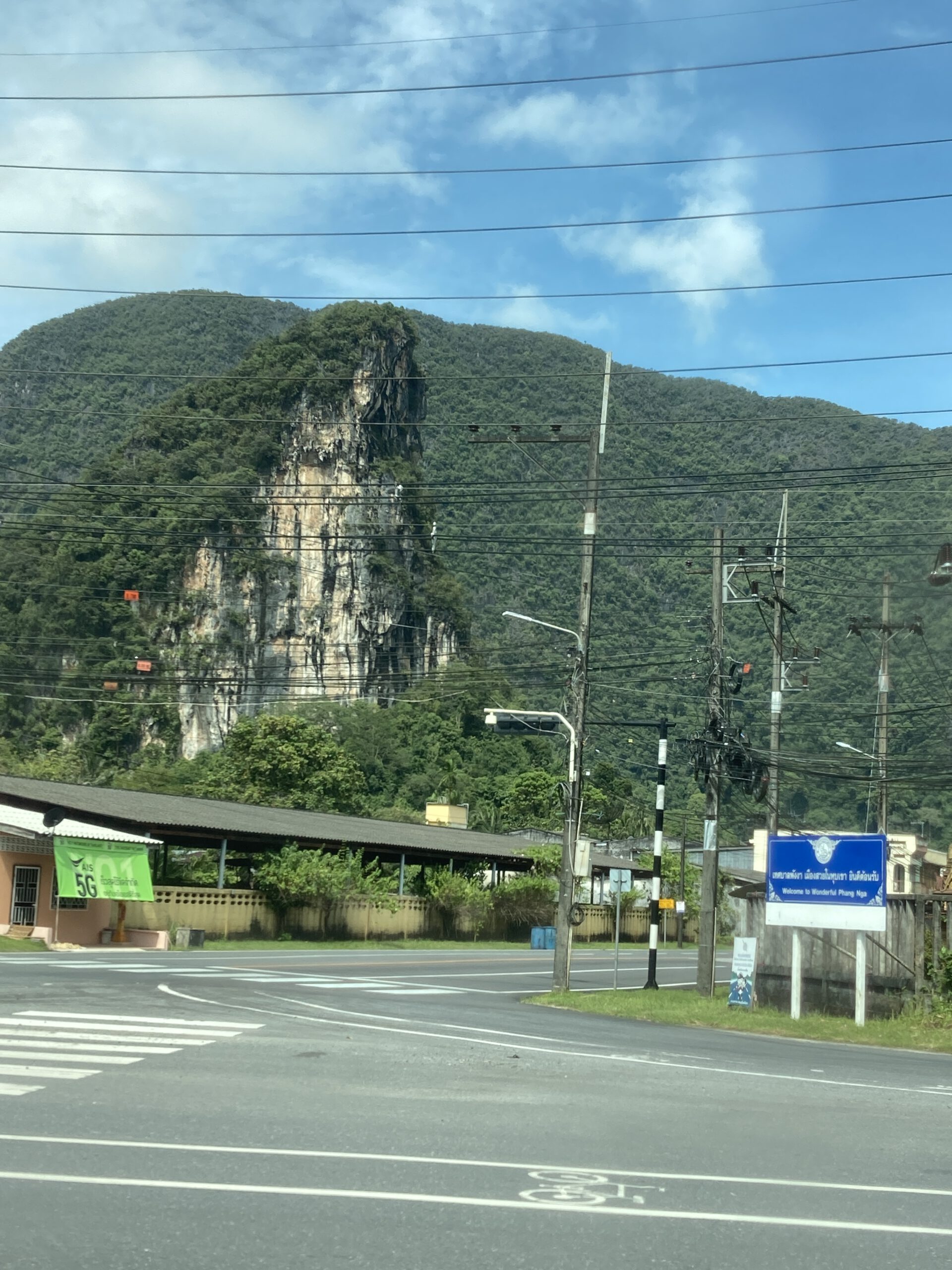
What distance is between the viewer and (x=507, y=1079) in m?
12.3

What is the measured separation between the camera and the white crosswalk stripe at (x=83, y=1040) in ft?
36.9

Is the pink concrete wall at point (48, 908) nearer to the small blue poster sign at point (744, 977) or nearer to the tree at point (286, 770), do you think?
the small blue poster sign at point (744, 977)

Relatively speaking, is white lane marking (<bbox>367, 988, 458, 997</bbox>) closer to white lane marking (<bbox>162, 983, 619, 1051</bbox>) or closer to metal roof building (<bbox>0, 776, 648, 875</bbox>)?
white lane marking (<bbox>162, 983, 619, 1051</bbox>)

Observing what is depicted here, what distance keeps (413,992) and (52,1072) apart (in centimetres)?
1344

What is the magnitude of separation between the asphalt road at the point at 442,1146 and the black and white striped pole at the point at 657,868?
11264 millimetres

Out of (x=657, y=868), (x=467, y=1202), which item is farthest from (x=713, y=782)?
(x=467, y=1202)

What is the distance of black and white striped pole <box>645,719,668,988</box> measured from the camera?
95.1ft

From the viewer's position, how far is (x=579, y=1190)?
7.42 m

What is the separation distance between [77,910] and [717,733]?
57.8ft

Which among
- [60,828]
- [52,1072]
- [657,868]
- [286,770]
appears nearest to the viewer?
[52,1072]

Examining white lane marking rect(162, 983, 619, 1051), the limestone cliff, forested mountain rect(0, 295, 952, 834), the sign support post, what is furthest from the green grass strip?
the limestone cliff

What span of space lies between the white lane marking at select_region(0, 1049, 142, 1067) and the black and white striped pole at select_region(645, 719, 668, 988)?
17128mm

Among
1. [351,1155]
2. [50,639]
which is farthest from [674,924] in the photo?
[50,639]

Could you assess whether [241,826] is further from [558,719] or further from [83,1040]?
[83,1040]
